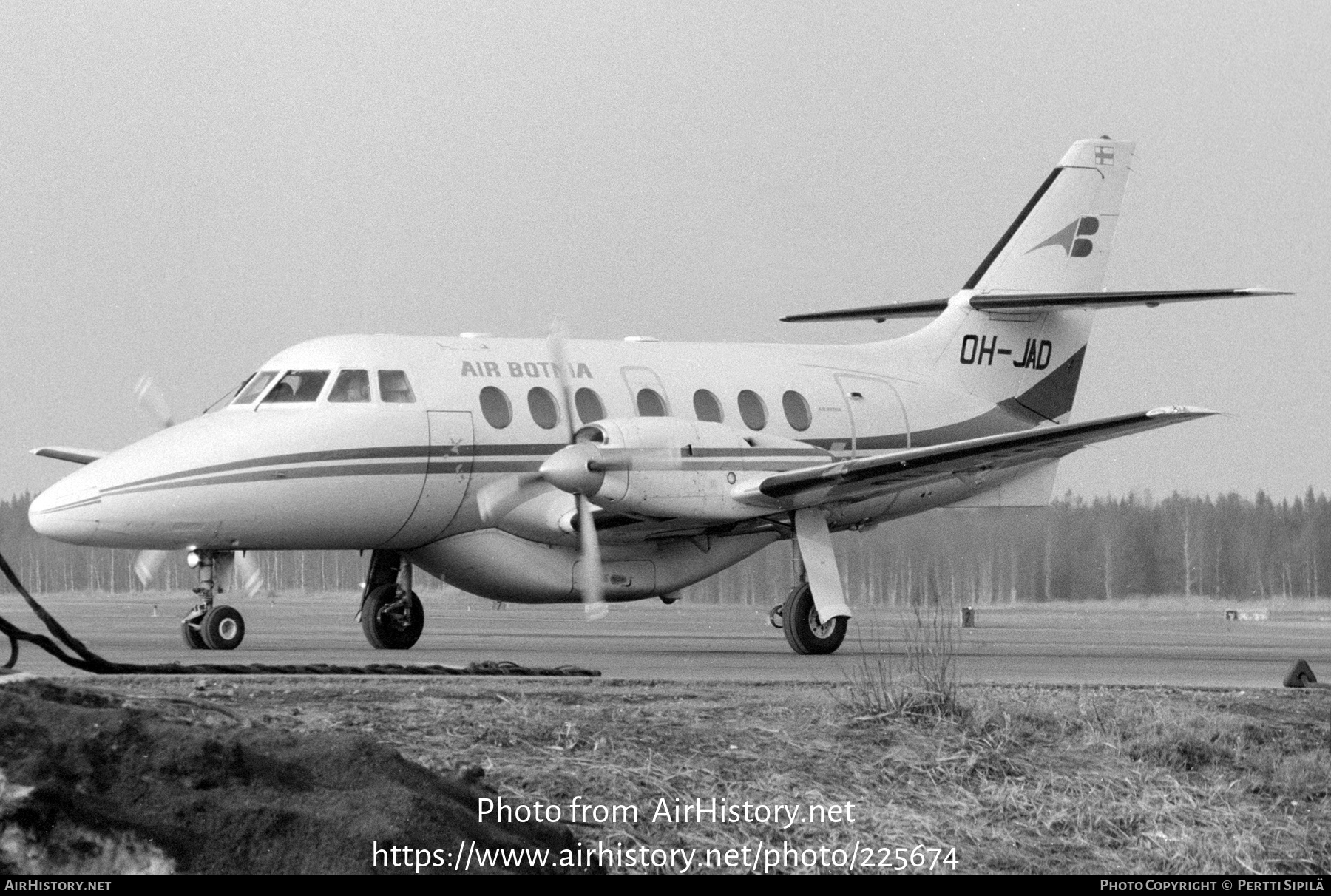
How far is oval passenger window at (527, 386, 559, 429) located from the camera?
813 inches

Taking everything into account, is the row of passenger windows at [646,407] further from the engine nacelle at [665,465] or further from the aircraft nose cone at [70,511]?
the aircraft nose cone at [70,511]

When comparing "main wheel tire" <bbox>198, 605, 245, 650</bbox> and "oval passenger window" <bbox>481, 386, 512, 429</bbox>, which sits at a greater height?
"oval passenger window" <bbox>481, 386, 512, 429</bbox>

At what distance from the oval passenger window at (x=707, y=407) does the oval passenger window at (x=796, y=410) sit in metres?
0.99

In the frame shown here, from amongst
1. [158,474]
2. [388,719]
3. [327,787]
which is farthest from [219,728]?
[158,474]

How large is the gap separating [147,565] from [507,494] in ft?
13.7

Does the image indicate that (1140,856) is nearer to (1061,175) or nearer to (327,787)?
(327,787)

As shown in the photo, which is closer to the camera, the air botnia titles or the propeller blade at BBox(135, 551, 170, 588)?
the propeller blade at BBox(135, 551, 170, 588)

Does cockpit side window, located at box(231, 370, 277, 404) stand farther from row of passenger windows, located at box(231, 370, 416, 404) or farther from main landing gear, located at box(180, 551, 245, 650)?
main landing gear, located at box(180, 551, 245, 650)

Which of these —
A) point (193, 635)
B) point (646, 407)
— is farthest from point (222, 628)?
point (646, 407)

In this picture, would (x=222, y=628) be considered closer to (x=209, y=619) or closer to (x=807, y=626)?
(x=209, y=619)

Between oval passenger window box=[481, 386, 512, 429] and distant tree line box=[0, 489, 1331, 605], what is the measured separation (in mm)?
3485

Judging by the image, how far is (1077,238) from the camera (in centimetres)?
2578

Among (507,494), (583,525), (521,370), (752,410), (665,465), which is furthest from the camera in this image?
(752,410)

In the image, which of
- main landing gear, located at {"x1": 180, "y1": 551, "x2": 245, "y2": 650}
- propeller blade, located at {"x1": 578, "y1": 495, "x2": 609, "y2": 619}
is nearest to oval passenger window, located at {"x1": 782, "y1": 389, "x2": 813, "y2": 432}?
propeller blade, located at {"x1": 578, "y1": 495, "x2": 609, "y2": 619}
